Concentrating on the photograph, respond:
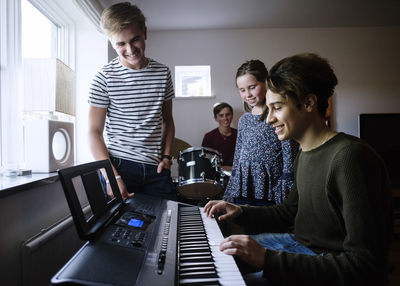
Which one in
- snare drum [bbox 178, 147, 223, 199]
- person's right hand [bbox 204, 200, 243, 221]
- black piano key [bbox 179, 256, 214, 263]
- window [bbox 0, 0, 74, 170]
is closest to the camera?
black piano key [bbox 179, 256, 214, 263]

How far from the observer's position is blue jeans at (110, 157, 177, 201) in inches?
Result: 54.8

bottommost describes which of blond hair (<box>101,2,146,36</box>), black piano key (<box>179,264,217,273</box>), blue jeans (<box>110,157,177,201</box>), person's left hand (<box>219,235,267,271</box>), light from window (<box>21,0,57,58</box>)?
black piano key (<box>179,264,217,273</box>)

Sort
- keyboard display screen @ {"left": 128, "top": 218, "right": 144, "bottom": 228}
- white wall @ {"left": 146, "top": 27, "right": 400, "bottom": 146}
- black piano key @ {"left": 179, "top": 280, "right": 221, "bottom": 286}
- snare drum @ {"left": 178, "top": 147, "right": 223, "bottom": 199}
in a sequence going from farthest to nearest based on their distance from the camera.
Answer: white wall @ {"left": 146, "top": 27, "right": 400, "bottom": 146}, snare drum @ {"left": 178, "top": 147, "right": 223, "bottom": 199}, keyboard display screen @ {"left": 128, "top": 218, "right": 144, "bottom": 228}, black piano key @ {"left": 179, "top": 280, "right": 221, "bottom": 286}

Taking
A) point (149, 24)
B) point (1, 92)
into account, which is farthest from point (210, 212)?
point (149, 24)

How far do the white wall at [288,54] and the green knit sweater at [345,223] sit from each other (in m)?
3.38

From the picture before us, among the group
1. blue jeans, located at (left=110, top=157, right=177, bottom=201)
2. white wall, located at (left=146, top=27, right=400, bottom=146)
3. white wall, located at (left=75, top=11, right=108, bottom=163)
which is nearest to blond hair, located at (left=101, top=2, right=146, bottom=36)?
blue jeans, located at (left=110, top=157, right=177, bottom=201)

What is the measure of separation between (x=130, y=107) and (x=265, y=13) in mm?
2925

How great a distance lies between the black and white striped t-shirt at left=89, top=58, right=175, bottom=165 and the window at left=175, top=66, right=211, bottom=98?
2.83m

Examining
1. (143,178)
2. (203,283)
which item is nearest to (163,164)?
(143,178)

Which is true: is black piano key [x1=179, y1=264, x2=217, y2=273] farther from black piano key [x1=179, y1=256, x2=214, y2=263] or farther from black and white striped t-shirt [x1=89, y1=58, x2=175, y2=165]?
black and white striped t-shirt [x1=89, y1=58, x2=175, y2=165]

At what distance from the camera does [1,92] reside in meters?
1.67

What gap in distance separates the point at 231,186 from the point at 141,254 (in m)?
1.38

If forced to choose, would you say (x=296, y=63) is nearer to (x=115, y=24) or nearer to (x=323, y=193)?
(x=323, y=193)

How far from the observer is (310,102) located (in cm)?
94
